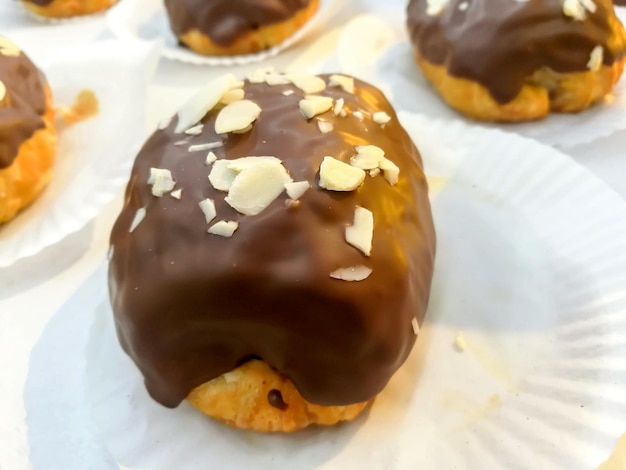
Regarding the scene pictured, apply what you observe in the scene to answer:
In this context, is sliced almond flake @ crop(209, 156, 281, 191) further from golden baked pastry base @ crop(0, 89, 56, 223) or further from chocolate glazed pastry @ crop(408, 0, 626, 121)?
chocolate glazed pastry @ crop(408, 0, 626, 121)

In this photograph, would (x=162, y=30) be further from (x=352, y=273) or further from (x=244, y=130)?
(x=352, y=273)

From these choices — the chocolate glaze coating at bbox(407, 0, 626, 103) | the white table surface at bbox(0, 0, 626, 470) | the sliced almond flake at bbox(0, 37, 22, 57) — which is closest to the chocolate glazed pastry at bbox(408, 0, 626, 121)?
the chocolate glaze coating at bbox(407, 0, 626, 103)

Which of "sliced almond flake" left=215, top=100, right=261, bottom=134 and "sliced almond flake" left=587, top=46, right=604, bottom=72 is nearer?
"sliced almond flake" left=215, top=100, right=261, bottom=134

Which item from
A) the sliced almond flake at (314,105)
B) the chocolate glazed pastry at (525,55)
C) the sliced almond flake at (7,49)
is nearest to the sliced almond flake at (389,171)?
the sliced almond flake at (314,105)

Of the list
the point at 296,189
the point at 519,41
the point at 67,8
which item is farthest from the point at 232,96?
the point at 67,8

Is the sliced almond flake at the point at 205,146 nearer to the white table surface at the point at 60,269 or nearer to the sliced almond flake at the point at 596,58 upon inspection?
the white table surface at the point at 60,269

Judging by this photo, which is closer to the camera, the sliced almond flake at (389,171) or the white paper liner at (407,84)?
the sliced almond flake at (389,171)

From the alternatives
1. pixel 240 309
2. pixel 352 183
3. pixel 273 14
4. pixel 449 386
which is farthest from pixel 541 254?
pixel 273 14
